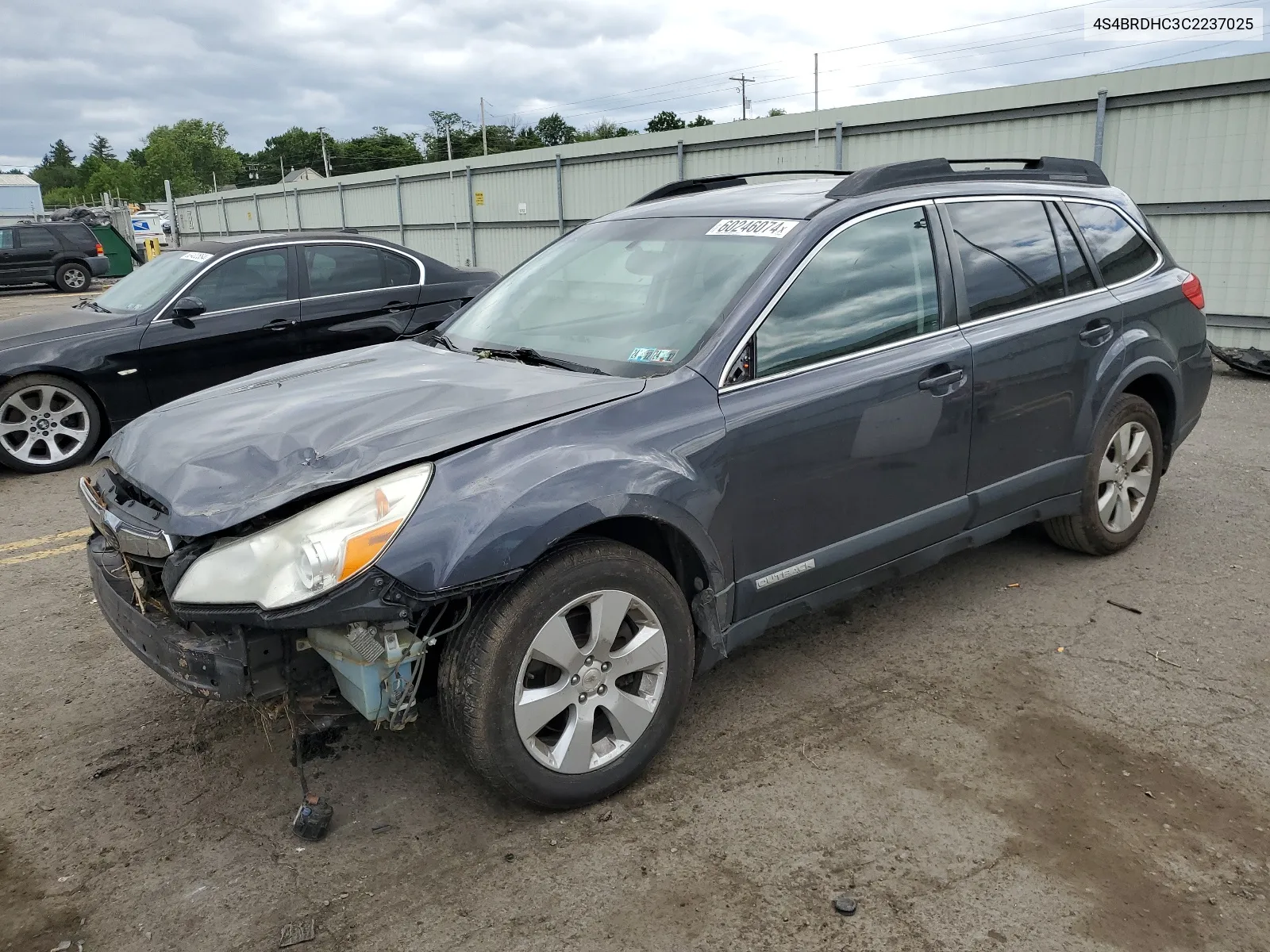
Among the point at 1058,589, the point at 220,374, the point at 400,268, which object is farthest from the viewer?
the point at 400,268

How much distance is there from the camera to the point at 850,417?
3.28 m

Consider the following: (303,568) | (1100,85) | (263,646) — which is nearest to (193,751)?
(263,646)

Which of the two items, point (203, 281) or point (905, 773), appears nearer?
point (905, 773)

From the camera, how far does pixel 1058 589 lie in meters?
4.41

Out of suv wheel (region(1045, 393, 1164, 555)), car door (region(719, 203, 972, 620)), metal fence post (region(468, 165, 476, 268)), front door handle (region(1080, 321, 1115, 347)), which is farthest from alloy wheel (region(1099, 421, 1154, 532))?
metal fence post (region(468, 165, 476, 268))

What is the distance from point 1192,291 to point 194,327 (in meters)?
6.48

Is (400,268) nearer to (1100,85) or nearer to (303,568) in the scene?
(303,568)

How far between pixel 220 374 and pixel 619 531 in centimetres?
543

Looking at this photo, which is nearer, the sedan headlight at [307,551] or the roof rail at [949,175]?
the sedan headlight at [307,551]

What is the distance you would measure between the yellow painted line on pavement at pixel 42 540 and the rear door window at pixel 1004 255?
4732 millimetres

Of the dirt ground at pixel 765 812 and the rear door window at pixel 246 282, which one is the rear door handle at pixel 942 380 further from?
the rear door window at pixel 246 282

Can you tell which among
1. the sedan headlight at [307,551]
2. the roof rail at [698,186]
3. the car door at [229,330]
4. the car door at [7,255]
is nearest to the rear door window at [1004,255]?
the roof rail at [698,186]

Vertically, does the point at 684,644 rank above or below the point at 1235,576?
above

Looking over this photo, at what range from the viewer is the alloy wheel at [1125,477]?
14.7 feet
